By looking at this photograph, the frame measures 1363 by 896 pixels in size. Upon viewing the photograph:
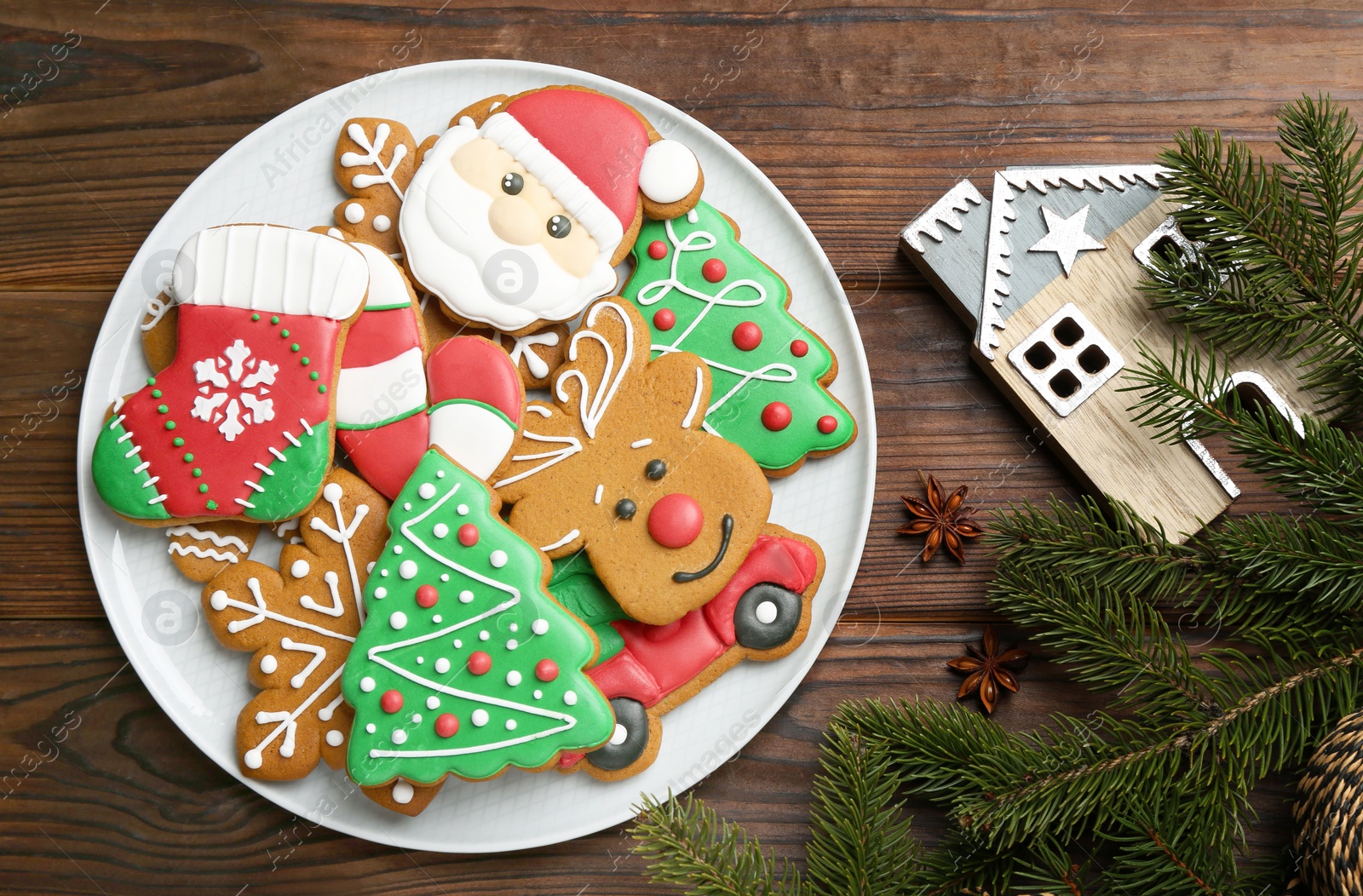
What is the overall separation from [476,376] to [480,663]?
0.53 meters

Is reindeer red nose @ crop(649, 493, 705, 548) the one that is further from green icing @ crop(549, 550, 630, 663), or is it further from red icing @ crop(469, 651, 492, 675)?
red icing @ crop(469, 651, 492, 675)

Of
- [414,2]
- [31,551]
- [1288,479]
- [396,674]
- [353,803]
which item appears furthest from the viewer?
[414,2]

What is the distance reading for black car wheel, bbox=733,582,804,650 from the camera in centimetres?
168

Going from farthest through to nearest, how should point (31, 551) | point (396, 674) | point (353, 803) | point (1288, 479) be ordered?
1. point (31, 551)
2. point (353, 803)
3. point (396, 674)
4. point (1288, 479)

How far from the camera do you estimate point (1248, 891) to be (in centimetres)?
134

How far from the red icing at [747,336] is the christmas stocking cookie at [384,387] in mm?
612

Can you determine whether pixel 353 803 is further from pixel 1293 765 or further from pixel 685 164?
pixel 1293 765

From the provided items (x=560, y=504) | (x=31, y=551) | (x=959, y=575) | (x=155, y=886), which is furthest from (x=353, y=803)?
(x=959, y=575)

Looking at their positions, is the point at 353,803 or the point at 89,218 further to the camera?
the point at 89,218

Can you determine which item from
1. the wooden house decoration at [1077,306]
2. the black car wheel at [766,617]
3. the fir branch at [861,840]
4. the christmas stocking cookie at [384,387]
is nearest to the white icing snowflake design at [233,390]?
the christmas stocking cookie at [384,387]

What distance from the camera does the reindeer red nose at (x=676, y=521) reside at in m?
1.58

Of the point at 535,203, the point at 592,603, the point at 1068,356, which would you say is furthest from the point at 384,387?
the point at 1068,356

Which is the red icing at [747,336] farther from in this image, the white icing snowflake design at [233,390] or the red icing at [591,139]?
the white icing snowflake design at [233,390]

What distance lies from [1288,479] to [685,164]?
118cm
